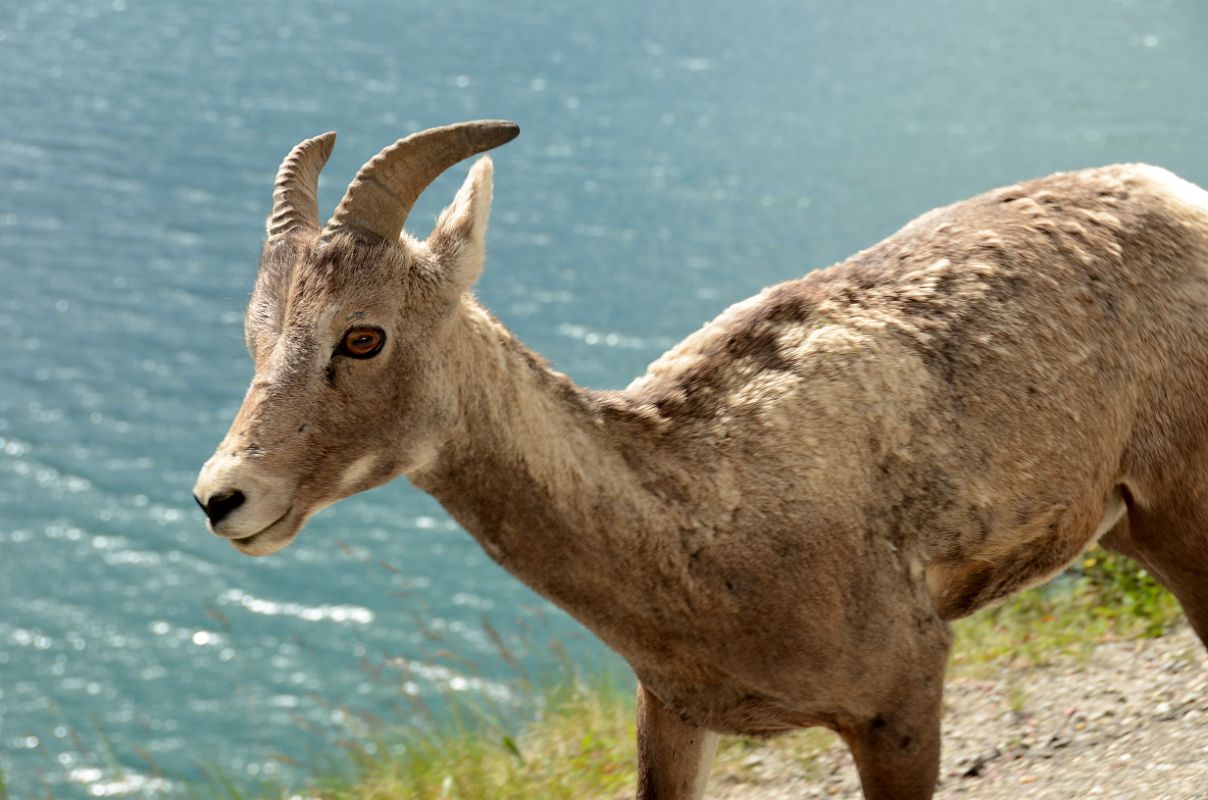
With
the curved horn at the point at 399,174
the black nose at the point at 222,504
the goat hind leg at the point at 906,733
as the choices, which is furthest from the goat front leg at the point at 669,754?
the curved horn at the point at 399,174

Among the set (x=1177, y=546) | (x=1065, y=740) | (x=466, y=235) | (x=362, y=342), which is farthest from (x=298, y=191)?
(x=1065, y=740)

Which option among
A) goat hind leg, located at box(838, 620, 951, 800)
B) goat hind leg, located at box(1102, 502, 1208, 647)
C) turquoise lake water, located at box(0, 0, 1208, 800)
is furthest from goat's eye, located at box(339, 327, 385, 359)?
goat hind leg, located at box(1102, 502, 1208, 647)

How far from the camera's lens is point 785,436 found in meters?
4.23

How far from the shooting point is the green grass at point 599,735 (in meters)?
6.85

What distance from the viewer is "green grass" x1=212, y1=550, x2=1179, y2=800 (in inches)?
270

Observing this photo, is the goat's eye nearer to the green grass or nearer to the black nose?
the black nose

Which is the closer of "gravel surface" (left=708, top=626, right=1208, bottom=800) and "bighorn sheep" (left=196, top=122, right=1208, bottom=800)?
"bighorn sheep" (left=196, top=122, right=1208, bottom=800)

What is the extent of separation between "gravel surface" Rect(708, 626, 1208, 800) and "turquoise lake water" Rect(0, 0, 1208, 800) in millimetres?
2027

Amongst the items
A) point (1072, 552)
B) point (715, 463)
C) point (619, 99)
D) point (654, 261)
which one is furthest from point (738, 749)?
point (619, 99)

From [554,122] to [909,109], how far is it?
21.7 feet

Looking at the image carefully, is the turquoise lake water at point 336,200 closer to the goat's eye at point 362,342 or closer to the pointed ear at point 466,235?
the pointed ear at point 466,235

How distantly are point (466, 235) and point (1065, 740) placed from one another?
12.2 ft

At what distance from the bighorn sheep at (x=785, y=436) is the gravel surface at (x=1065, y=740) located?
1111mm

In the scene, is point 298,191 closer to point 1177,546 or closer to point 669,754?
point 669,754
